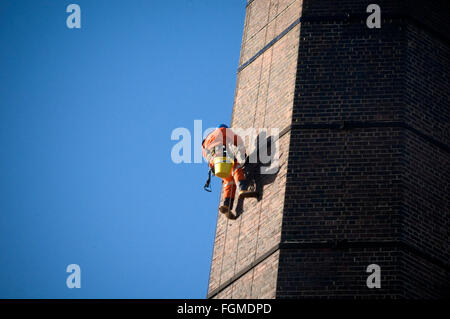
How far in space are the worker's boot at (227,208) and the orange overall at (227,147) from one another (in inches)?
2.1

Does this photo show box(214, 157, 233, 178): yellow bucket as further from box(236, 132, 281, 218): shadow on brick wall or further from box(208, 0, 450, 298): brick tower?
box(208, 0, 450, 298): brick tower

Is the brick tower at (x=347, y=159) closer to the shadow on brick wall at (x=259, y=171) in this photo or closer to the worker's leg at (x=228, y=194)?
the shadow on brick wall at (x=259, y=171)

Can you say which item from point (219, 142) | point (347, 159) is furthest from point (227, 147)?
point (347, 159)

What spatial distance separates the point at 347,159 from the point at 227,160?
2.06 meters

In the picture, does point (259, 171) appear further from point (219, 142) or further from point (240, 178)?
point (219, 142)

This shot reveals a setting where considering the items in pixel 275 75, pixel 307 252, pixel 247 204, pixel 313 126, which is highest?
pixel 275 75

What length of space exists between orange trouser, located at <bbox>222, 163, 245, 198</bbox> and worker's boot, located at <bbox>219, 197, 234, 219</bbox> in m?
0.07

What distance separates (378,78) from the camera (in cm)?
1692

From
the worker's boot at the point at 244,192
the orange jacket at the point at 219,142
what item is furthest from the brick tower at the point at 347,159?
the orange jacket at the point at 219,142

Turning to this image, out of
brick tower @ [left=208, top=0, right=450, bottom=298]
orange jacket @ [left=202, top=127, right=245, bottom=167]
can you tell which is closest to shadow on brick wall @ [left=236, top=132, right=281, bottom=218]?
brick tower @ [left=208, top=0, right=450, bottom=298]
